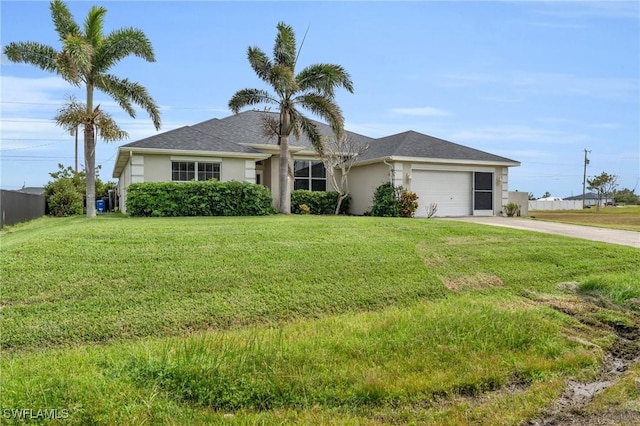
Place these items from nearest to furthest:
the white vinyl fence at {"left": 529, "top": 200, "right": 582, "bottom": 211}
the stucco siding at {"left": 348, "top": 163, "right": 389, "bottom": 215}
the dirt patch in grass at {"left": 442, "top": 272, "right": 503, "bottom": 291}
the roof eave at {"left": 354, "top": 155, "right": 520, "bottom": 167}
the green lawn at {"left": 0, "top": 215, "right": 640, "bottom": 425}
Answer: the green lawn at {"left": 0, "top": 215, "right": 640, "bottom": 425} < the dirt patch in grass at {"left": 442, "top": 272, "right": 503, "bottom": 291} < the roof eave at {"left": 354, "top": 155, "right": 520, "bottom": 167} < the stucco siding at {"left": 348, "top": 163, "right": 389, "bottom": 215} < the white vinyl fence at {"left": 529, "top": 200, "right": 582, "bottom": 211}

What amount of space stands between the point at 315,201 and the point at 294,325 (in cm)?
1501

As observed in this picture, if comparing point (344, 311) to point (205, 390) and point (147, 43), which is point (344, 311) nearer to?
point (205, 390)

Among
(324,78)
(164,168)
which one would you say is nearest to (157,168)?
(164,168)

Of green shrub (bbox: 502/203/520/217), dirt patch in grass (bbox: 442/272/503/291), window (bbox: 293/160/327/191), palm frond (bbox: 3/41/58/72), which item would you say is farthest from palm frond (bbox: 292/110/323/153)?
dirt patch in grass (bbox: 442/272/503/291)

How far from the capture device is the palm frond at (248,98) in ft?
57.1

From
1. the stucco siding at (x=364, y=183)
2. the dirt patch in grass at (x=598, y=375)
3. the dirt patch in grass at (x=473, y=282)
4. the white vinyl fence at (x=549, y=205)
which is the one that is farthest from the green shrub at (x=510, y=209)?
the white vinyl fence at (x=549, y=205)

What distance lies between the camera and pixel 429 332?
5.27m

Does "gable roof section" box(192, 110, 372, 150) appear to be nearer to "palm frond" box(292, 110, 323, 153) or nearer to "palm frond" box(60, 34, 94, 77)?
"palm frond" box(292, 110, 323, 153)

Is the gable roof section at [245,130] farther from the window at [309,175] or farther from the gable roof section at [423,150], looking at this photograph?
the gable roof section at [423,150]

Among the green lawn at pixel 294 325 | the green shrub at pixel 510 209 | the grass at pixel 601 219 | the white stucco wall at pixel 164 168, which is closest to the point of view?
the green lawn at pixel 294 325

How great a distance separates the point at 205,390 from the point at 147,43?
16910 millimetres

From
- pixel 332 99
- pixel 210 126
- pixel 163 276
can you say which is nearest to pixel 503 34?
→ pixel 332 99

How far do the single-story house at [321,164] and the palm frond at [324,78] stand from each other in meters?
3.56

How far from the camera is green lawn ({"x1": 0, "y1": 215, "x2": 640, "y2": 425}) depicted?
12.5ft
